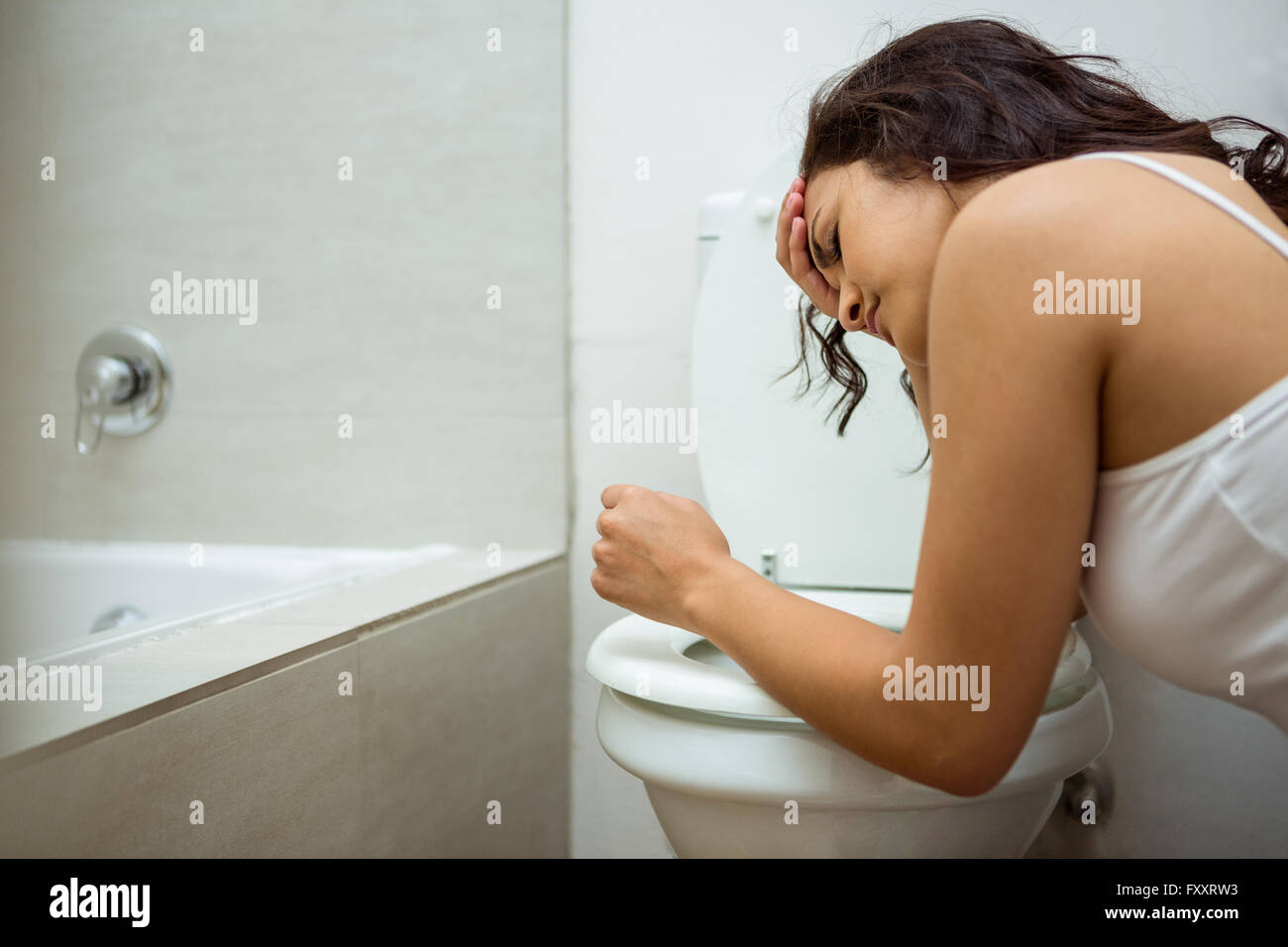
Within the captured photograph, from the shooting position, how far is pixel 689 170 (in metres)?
1.21

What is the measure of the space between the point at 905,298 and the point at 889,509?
41cm

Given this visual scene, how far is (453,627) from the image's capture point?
0.95 metres

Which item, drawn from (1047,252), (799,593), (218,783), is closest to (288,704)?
(218,783)

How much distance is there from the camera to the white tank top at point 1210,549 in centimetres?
45

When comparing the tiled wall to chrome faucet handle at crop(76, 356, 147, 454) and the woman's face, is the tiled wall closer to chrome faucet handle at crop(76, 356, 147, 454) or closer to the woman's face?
chrome faucet handle at crop(76, 356, 147, 454)

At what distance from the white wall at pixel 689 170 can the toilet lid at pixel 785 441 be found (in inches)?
8.6

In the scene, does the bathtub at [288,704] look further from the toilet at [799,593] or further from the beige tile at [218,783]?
the toilet at [799,593]

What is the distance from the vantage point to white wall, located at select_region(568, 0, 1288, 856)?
1.06 meters

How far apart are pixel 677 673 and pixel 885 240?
302mm

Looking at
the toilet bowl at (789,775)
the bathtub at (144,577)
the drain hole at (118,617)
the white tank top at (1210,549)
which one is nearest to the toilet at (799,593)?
the toilet bowl at (789,775)

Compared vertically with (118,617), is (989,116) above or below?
above

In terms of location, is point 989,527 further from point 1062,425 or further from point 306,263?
point 306,263

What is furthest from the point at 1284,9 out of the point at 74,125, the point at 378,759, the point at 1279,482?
the point at 74,125

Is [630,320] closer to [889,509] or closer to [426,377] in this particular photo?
[426,377]
